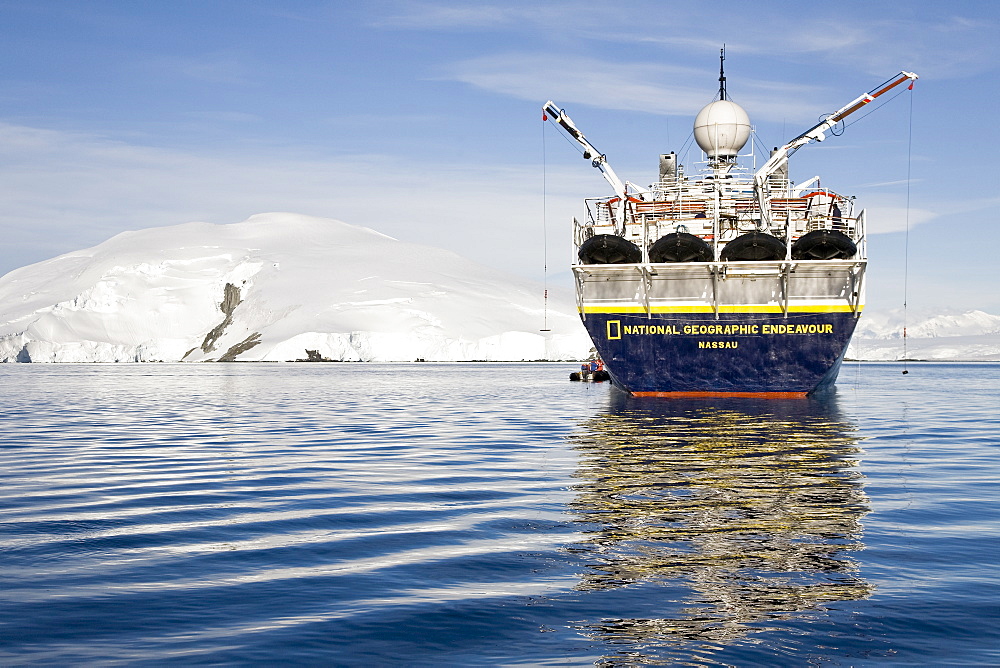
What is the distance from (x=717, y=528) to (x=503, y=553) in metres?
2.71

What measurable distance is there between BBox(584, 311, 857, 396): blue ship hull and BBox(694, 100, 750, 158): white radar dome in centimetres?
1947

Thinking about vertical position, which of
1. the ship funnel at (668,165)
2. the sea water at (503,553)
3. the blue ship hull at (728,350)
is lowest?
the sea water at (503,553)

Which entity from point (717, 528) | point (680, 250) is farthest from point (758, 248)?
point (717, 528)

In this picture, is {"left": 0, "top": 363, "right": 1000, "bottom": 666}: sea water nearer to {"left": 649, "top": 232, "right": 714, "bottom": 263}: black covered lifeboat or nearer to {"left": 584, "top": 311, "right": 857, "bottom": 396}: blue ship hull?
{"left": 584, "top": 311, "right": 857, "bottom": 396}: blue ship hull

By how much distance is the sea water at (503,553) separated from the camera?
22.3 ft

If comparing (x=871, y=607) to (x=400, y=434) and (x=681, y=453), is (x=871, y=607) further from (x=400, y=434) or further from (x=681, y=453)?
(x=400, y=434)

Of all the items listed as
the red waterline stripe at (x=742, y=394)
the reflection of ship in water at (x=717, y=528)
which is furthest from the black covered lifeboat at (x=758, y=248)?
the reflection of ship in water at (x=717, y=528)

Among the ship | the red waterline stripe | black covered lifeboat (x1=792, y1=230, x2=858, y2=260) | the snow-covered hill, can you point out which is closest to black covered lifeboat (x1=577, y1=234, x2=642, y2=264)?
the ship

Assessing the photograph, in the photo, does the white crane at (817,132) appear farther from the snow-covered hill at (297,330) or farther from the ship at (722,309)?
the snow-covered hill at (297,330)

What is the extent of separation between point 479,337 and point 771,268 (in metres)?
134

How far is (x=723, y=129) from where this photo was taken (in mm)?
56719

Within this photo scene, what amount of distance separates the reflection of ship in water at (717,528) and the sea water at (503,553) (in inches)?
1.7

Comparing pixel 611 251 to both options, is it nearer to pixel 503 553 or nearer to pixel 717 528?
pixel 717 528

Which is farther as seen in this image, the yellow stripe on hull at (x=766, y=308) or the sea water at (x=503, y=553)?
the yellow stripe on hull at (x=766, y=308)
